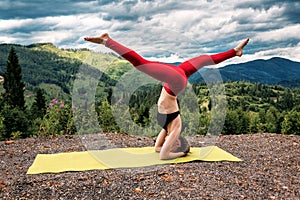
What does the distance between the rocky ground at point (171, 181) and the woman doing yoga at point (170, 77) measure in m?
0.52

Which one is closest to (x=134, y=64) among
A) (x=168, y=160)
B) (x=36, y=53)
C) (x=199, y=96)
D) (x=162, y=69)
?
(x=162, y=69)

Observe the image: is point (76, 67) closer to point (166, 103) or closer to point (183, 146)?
point (166, 103)

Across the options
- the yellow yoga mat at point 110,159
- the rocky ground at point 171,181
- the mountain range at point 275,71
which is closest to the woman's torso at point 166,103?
the yellow yoga mat at point 110,159

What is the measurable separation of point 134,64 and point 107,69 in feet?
1.49

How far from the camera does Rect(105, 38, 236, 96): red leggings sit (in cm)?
535

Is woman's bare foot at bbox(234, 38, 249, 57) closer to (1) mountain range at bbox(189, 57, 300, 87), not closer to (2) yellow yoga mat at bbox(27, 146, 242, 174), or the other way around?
(2) yellow yoga mat at bbox(27, 146, 242, 174)

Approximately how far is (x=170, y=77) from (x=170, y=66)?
18cm

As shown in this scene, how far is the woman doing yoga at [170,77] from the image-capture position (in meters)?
5.39

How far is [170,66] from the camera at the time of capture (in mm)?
5781

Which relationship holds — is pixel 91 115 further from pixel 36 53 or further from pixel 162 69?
pixel 36 53

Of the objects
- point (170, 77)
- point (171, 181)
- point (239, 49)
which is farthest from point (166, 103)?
point (171, 181)

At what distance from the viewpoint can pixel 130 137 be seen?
848 cm

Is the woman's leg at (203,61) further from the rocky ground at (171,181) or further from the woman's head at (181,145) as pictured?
the rocky ground at (171,181)

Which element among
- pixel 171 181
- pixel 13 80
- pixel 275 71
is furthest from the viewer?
pixel 275 71
